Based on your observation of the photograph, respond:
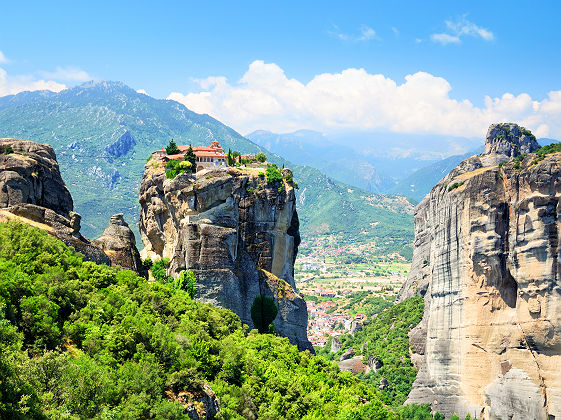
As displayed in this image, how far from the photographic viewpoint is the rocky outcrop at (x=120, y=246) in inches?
1446

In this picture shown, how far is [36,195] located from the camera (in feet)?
111

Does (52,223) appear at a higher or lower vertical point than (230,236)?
higher

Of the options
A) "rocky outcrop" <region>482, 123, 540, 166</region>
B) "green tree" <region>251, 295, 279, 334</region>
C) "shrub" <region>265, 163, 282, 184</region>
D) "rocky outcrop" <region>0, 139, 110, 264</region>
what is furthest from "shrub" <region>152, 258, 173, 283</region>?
"rocky outcrop" <region>482, 123, 540, 166</region>

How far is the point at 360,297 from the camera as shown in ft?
484

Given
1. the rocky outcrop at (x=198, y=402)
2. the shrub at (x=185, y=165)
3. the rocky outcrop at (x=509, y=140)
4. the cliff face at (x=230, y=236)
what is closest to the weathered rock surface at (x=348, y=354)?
the cliff face at (x=230, y=236)

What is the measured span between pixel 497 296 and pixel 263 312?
21.0 metres

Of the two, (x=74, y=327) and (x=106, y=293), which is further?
(x=106, y=293)

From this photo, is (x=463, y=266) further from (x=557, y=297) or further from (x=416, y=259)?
(x=416, y=259)

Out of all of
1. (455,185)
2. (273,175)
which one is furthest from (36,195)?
(455,185)

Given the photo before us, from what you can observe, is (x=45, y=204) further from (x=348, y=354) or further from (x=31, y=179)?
(x=348, y=354)

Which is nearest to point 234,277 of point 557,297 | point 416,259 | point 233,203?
point 233,203

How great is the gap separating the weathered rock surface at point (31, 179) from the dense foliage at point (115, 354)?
608 cm

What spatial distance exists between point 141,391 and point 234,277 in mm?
23128

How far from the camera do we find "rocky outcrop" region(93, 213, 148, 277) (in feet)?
120
